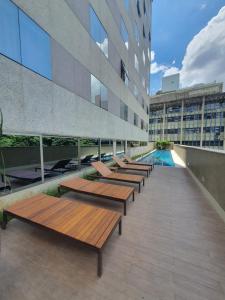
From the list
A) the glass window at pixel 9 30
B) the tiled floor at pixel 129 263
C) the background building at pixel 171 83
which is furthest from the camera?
the background building at pixel 171 83

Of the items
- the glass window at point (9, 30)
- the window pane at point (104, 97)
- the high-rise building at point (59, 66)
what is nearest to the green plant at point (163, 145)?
the high-rise building at point (59, 66)

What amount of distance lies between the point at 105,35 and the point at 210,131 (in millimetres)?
34720

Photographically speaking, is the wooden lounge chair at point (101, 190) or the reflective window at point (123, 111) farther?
the reflective window at point (123, 111)

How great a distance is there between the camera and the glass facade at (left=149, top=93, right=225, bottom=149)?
32750mm

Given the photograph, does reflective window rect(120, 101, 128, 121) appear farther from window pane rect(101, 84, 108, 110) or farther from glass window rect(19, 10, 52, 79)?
glass window rect(19, 10, 52, 79)

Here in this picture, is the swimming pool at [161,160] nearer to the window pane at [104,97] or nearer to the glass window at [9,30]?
the window pane at [104,97]

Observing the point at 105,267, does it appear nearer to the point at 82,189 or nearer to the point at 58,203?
the point at 58,203

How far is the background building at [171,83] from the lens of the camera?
4578 centimetres

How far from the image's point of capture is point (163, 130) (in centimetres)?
3753

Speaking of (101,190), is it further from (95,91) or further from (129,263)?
(95,91)

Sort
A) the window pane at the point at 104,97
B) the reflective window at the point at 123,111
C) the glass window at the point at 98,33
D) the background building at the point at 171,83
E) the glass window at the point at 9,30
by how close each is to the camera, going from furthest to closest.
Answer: the background building at the point at 171,83, the reflective window at the point at 123,111, the window pane at the point at 104,97, the glass window at the point at 98,33, the glass window at the point at 9,30

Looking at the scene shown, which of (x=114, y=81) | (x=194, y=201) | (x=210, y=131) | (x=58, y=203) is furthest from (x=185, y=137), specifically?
(x=58, y=203)

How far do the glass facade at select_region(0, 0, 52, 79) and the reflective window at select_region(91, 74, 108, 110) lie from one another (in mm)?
2801

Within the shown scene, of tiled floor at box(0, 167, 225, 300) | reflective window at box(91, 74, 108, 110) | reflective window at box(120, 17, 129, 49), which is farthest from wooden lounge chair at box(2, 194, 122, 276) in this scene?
reflective window at box(120, 17, 129, 49)
